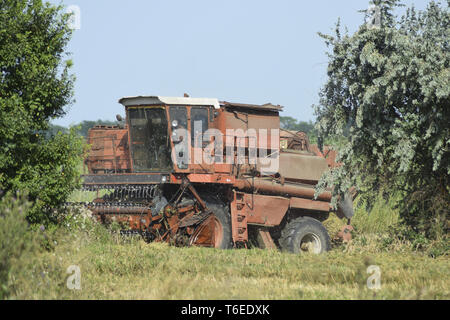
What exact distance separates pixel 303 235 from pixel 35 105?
703cm

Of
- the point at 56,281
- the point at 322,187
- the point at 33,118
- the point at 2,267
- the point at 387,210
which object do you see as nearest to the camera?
the point at 2,267

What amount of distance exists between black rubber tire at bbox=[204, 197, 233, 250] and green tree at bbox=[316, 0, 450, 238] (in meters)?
2.30

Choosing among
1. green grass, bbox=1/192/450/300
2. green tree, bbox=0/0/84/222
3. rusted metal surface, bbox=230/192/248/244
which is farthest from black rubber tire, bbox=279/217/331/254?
green tree, bbox=0/0/84/222

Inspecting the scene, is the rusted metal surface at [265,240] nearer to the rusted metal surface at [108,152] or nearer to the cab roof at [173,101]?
the cab roof at [173,101]

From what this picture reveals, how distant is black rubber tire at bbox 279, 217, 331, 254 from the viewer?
13.9 m

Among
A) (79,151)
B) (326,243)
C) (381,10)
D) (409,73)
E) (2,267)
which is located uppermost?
(381,10)

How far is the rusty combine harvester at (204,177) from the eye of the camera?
13.1 meters

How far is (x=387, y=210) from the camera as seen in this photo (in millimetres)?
17000

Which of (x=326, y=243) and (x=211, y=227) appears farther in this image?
(x=326, y=243)

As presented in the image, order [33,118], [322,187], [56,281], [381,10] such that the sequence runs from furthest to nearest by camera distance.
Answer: [322,187] → [381,10] → [33,118] → [56,281]

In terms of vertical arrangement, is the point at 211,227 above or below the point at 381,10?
below
